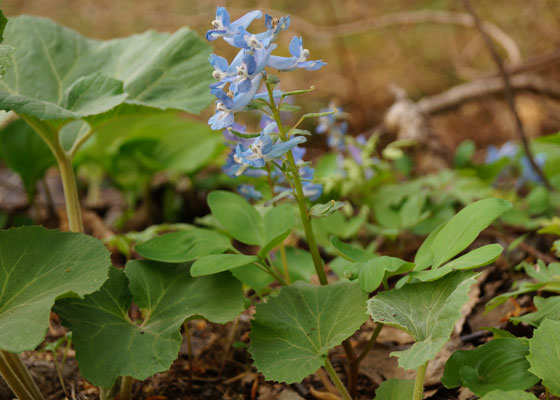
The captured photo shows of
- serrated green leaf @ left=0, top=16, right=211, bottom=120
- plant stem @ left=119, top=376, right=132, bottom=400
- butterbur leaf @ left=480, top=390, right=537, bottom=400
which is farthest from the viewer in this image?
serrated green leaf @ left=0, top=16, right=211, bottom=120

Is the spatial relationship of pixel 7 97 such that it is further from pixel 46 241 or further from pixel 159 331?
pixel 159 331

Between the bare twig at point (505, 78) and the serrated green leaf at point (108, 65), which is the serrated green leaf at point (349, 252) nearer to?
the serrated green leaf at point (108, 65)

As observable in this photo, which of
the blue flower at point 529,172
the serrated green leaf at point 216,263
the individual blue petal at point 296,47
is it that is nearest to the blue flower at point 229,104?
the individual blue petal at point 296,47

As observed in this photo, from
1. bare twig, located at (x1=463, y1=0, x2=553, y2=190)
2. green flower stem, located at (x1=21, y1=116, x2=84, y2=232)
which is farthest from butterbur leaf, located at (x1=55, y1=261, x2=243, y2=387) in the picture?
bare twig, located at (x1=463, y1=0, x2=553, y2=190)

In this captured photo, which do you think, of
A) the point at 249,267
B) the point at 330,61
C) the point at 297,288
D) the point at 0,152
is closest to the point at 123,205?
the point at 0,152

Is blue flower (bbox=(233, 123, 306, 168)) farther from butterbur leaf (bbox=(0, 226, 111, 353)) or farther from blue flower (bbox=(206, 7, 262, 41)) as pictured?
butterbur leaf (bbox=(0, 226, 111, 353))

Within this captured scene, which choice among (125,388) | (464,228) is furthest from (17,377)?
(464,228)

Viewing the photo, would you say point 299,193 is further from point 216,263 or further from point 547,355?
point 547,355
